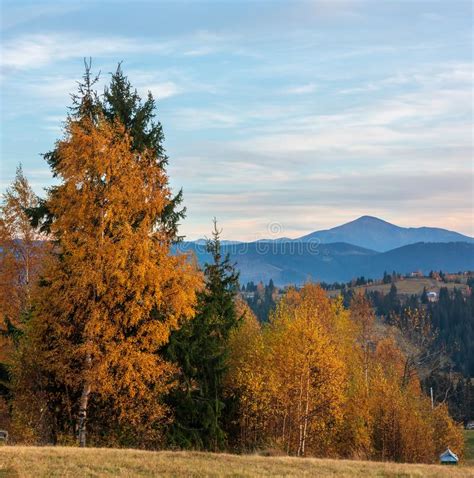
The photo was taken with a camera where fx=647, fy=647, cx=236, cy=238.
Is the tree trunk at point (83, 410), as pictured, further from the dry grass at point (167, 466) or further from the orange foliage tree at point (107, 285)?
the dry grass at point (167, 466)

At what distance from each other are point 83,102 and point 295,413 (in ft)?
70.1

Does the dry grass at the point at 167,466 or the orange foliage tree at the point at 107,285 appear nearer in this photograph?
the dry grass at the point at 167,466

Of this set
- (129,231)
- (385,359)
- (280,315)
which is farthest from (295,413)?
(385,359)

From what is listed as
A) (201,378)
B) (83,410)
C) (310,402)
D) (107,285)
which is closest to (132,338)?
(107,285)

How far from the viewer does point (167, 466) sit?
21.8 metres

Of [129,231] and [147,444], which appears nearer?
[129,231]

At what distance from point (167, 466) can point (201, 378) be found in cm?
1316

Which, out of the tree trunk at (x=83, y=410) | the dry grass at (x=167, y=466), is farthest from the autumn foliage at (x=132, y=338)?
the dry grass at (x=167, y=466)

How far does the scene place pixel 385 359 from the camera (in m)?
80.0

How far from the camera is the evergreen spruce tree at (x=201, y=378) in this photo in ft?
107

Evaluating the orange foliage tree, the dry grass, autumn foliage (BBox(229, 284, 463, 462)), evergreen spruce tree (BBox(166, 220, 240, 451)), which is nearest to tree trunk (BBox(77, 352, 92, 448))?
the orange foliage tree

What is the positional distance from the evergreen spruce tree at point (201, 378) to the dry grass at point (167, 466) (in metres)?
7.44

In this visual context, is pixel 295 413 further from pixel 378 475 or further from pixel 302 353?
pixel 378 475

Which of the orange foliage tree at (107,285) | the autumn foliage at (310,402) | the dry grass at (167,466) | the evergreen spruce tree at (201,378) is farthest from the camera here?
the autumn foliage at (310,402)
